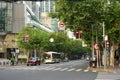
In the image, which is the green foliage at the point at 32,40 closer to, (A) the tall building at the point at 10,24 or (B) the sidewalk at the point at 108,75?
(A) the tall building at the point at 10,24

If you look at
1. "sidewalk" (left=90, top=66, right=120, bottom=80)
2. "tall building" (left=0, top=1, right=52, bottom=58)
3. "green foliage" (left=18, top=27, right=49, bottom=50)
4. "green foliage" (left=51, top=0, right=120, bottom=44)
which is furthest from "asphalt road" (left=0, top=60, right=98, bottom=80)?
"tall building" (left=0, top=1, right=52, bottom=58)

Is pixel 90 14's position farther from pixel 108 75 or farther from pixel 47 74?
pixel 108 75

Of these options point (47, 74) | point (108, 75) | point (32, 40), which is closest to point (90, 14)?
point (47, 74)

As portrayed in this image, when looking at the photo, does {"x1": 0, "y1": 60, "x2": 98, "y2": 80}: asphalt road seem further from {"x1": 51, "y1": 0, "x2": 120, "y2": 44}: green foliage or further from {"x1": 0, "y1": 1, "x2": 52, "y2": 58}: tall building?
{"x1": 0, "y1": 1, "x2": 52, "y2": 58}: tall building

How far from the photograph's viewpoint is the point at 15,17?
11244 cm

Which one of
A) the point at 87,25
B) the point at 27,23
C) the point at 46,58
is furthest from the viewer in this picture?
the point at 27,23

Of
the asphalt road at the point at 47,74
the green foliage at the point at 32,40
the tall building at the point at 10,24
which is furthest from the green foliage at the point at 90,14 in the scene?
the tall building at the point at 10,24

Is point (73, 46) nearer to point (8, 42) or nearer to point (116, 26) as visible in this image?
point (8, 42)

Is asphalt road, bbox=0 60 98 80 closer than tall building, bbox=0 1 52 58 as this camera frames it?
Yes

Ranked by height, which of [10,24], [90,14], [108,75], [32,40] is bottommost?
[108,75]

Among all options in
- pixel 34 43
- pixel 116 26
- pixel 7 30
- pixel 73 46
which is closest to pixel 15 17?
pixel 7 30

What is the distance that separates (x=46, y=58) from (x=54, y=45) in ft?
76.2

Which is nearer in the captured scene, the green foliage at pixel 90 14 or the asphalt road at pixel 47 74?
the asphalt road at pixel 47 74

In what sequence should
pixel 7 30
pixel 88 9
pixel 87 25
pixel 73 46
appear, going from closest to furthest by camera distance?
pixel 88 9 < pixel 87 25 < pixel 7 30 < pixel 73 46
